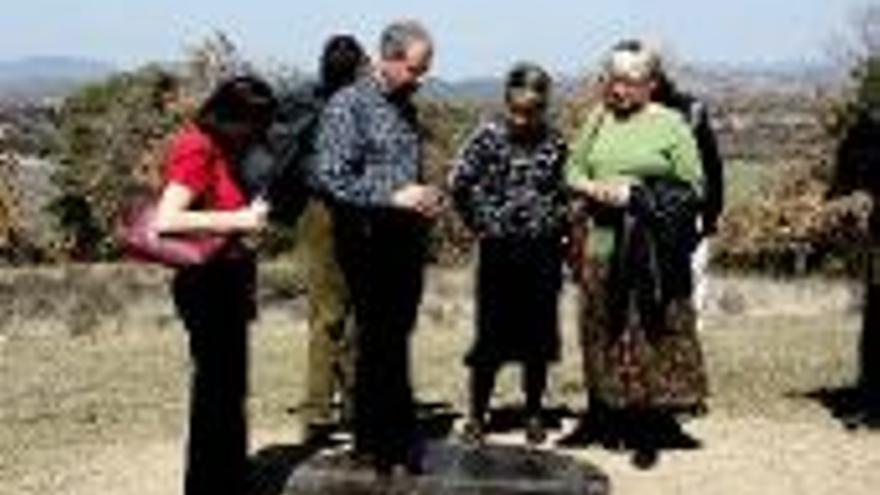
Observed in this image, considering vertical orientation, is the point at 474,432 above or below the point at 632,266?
below

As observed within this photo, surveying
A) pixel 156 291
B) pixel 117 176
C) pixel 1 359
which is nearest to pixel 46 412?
pixel 1 359

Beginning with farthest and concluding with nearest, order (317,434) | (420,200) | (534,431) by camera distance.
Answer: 1. (534,431)
2. (317,434)
3. (420,200)

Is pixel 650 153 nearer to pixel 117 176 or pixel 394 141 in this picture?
pixel 394 141

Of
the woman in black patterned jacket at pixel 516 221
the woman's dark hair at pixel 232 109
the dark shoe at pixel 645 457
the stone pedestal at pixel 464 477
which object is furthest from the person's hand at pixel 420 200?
the dark shoe at pixel 645 457

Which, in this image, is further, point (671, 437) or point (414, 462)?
point (671, 437)

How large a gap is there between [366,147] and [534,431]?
263cm

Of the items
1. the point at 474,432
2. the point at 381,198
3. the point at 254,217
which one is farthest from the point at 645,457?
the point at 254,217

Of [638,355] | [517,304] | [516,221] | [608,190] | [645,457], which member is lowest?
[645,457]

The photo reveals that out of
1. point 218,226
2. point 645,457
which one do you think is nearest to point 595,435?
point 645,457

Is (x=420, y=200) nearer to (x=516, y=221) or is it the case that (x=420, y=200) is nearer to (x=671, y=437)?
(x=516, y=221)

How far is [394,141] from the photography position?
10789 millimetres

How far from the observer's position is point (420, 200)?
408 inches

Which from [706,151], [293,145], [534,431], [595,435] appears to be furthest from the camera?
[706,151]

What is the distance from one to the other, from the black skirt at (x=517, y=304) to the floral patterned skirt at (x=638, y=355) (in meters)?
0.18
